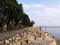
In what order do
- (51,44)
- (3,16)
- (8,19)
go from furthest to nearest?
(8,19)
(3,16)
(51,44)

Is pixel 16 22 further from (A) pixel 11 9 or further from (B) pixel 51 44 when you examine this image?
(B) pixel 51 44

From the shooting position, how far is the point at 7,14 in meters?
32.8

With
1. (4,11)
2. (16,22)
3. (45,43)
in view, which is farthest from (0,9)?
(45,43)

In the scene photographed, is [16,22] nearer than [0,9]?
No

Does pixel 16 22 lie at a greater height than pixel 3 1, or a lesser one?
lesser

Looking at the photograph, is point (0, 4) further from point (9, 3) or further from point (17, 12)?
point (17, 12)

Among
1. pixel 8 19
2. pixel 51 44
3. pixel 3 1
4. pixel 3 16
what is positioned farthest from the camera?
pixel 8 19

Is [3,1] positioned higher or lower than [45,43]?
higher

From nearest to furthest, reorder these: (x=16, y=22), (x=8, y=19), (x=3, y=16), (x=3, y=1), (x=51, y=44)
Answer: (x=51, y=44)
(x=3, y=1)
(x=3, y=16)
(x=8, y=19)
(x=16, y=22)

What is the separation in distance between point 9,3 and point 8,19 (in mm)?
5142

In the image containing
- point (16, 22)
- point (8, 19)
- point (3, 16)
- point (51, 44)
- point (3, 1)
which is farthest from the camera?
point (16, 22)

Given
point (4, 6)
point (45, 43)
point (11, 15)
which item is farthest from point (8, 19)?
point (45, 43)

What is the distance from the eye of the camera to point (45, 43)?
7203 millimetres

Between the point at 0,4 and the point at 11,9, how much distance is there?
69.6 inches
